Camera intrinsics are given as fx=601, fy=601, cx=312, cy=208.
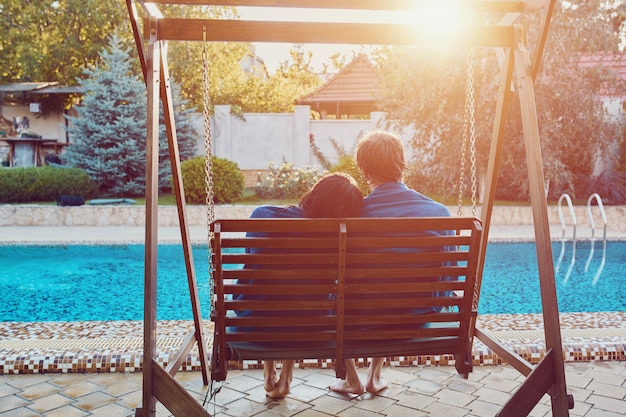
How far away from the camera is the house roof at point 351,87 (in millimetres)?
20516

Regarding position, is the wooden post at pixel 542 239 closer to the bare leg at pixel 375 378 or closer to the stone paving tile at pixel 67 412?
the bare leg at pixel 375 378

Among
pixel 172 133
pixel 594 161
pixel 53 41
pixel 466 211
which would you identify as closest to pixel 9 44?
pixel 53 41

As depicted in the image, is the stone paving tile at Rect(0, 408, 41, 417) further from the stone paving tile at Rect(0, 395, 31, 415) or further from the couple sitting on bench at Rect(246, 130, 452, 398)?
the couple sitting on bench at Rect(246, 130, 452, 398)

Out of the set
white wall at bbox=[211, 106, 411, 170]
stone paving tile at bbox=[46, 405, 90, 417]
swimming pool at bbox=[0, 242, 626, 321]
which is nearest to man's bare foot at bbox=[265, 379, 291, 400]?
stone paving tile at bbox=[46, 405, 90, 417]

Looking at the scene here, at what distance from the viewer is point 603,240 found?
380 inches

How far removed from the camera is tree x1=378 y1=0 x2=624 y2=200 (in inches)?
489

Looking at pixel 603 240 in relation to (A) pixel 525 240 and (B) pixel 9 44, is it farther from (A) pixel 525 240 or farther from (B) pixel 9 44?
(B) pixel 9 44

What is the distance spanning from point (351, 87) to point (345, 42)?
1859cm

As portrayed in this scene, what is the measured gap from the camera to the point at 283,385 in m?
3.04

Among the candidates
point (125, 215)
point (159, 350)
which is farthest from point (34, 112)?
point (159, 350)

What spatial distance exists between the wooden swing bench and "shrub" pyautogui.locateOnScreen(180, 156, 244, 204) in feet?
32.7

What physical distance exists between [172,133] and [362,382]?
1639mm

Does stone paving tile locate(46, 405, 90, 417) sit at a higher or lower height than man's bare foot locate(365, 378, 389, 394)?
lower

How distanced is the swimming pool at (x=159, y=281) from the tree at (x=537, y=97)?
3.56 metres
